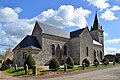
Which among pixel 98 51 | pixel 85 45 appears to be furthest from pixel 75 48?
pixel 98 51

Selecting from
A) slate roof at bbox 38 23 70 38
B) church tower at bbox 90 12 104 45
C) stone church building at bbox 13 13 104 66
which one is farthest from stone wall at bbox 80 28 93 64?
church tower at bbox 90 12 104 45

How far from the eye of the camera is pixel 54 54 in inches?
1448

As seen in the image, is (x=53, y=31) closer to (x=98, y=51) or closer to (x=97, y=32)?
(x=98, y=51)

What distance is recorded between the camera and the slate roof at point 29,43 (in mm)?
32688

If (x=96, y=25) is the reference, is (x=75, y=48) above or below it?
below

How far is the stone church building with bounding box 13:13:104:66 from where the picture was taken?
108ft

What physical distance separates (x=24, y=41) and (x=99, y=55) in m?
25.8

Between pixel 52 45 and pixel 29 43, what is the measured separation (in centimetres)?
572

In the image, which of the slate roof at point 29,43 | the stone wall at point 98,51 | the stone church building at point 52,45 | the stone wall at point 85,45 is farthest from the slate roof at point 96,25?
the slate roof at point 29,43

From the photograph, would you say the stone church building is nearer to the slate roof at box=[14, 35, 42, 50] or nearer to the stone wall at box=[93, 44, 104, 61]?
the slate roof at box=[14, 35, 42, 50]

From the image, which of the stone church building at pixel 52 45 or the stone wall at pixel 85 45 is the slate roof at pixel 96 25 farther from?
the stone wall at pixel 85 45

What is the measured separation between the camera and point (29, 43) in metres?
33.0

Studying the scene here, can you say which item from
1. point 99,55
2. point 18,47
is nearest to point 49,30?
point 18,47

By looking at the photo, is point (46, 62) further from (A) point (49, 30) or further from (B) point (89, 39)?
(B) point (89, 39)
